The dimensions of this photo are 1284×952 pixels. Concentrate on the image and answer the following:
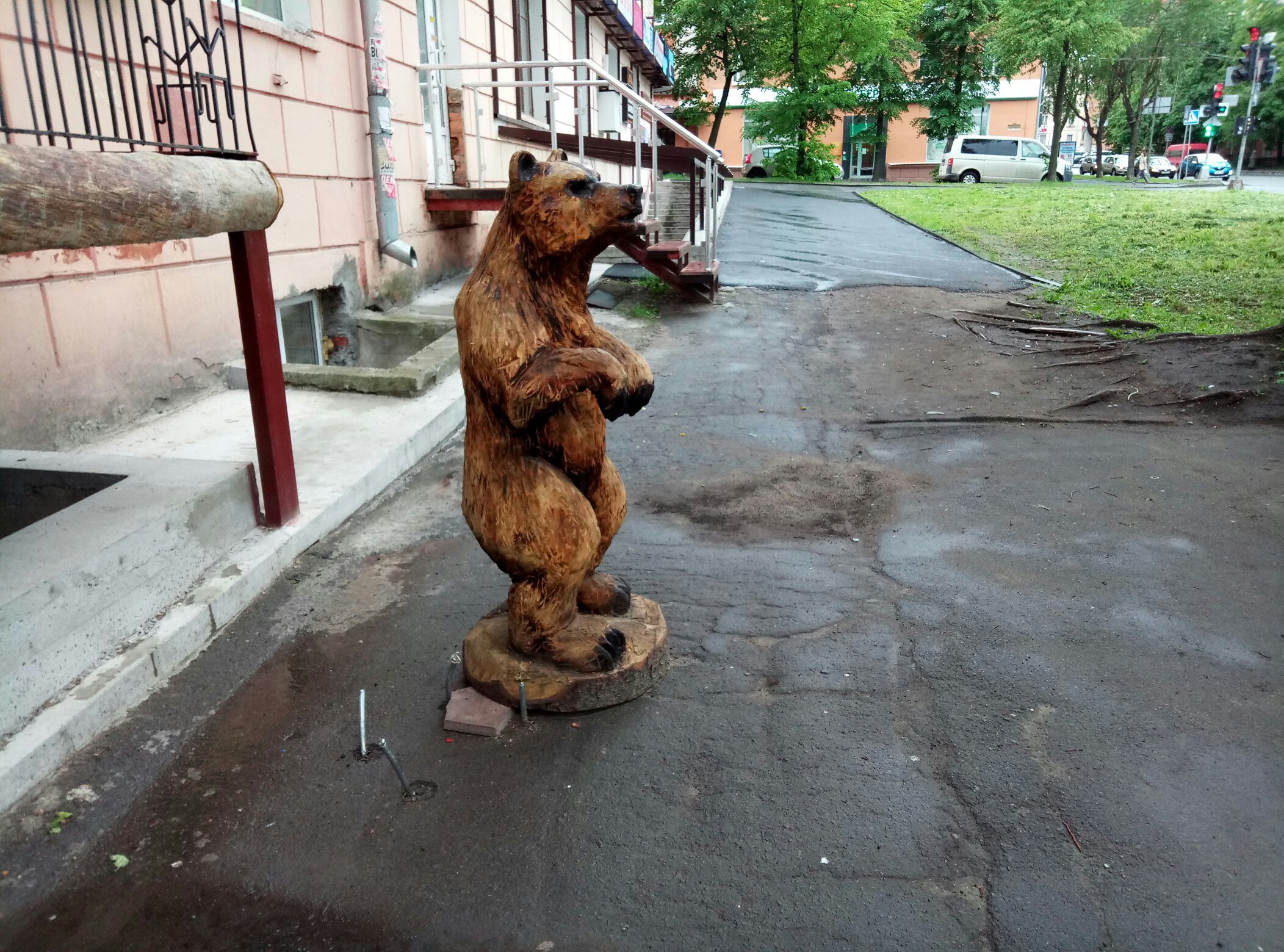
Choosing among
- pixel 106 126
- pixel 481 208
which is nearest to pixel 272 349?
pixel 106 126

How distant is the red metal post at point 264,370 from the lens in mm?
3594

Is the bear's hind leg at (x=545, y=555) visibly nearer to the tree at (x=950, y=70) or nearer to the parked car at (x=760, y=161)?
the parked car at (x=760, y=161)

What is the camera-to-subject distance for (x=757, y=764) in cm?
261

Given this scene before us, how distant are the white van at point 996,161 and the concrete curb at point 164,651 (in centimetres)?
3173

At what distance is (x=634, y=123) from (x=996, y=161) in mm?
26908

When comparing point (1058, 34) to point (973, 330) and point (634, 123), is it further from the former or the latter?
point (634, 123)

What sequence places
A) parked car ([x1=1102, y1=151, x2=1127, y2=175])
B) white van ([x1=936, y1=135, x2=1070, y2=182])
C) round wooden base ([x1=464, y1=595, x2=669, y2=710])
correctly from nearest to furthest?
1. round wooden base ([x1=464, y1=595, x2=669, y2=710])
2. white van ([x1=936, y1=135, x2=1070, y2=182])
3. parked car ([x1=1102, y1=151, x2=1127, y2=175])

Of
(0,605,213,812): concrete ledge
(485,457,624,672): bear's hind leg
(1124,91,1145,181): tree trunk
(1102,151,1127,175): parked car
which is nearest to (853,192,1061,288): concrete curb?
(485,457,624,672): bear's hind leg

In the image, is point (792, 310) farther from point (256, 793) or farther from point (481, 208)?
point (256, 793)

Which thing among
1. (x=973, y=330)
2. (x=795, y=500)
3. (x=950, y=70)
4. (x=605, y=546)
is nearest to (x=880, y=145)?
(x=950, y=70)

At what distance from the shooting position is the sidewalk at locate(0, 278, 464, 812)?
8.66ft

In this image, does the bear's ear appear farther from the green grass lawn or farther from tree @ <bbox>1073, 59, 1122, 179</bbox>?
tree @ <bbox>1073, 59, 1122, 179</bbox>

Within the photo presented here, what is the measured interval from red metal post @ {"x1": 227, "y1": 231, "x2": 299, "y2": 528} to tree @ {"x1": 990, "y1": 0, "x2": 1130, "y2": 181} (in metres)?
30.8

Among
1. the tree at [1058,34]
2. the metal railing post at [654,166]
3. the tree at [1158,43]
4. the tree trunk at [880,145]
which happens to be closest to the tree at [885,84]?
the tree trunk at [880,145]
